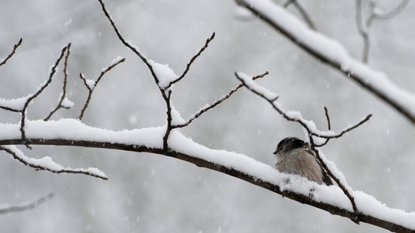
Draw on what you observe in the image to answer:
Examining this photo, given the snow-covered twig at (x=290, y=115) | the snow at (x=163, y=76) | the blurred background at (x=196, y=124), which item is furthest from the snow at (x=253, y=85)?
the blurred background at (x=196, y=124)

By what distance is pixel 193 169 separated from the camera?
11.3 meters

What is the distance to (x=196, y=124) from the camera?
37.1ft

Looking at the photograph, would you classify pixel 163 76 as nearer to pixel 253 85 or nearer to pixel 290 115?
pixel 253 85

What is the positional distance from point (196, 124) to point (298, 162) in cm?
780

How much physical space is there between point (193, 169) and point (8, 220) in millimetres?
5233

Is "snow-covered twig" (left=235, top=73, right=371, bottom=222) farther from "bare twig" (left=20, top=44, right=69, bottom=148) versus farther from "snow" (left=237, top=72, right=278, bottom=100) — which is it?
"bare twig" (left=20, top=44, right=69, bottom=148)

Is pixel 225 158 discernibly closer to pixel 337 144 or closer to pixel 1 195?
pixel 1 195

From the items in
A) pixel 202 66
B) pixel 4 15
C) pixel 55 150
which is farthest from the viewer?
pixel 202 66

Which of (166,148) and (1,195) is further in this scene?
(1,195)

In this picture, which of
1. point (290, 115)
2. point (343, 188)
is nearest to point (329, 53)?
point (290, 115)

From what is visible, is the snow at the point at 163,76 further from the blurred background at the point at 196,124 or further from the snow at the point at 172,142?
the blurred background at the point at 196,124

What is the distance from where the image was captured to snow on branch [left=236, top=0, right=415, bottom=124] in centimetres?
92

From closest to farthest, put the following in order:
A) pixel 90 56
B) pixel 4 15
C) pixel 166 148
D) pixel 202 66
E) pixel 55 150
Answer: pixel 166 148
pixel 4 15
pixel 55 150
pixel 90 56
pixel 202 66

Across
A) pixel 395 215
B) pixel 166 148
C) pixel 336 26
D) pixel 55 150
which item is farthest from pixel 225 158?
pixel 336 26
